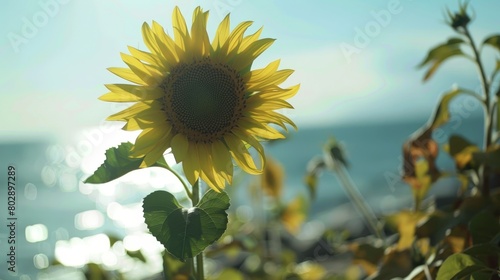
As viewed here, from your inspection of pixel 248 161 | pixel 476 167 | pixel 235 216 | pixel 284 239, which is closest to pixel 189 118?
pixel 248 161

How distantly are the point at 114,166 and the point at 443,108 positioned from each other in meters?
0.75

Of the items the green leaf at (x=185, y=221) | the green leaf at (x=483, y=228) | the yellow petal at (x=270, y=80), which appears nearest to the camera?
the green leaf at (x=185, y=221)

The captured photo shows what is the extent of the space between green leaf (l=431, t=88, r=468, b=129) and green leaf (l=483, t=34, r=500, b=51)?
11cm

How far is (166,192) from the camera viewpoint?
2.82ft

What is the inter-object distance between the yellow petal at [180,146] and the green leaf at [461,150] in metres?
0.68

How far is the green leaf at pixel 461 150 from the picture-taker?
1.35 meters

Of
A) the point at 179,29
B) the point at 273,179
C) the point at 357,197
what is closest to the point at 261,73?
the point at 179,29

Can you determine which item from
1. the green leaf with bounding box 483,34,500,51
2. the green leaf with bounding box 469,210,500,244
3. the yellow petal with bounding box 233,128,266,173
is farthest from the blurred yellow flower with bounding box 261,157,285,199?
the yellow petal with bounding box 233,128,266,173

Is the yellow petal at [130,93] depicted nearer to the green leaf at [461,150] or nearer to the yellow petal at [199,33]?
the yellow petal at [199,33]

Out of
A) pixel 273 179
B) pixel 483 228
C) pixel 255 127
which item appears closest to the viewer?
pixel 255 127

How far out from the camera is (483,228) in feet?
3.51

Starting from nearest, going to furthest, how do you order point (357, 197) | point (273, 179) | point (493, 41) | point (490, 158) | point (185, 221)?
point (185, 221)
point (490, 158)
point (493, 41)
point (357, 197)
point (273, 179)

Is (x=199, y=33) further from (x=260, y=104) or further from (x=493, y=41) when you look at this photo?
(x=493, y=41)

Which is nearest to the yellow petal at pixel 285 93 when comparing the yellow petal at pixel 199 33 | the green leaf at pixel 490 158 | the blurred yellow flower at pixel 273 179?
the yellow petal at pixel 199 33
